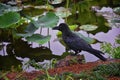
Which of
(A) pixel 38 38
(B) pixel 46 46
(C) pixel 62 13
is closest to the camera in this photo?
(A) pixel 38 38

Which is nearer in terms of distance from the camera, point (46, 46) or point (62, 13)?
point (46, 46)

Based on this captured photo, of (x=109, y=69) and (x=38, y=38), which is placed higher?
(x=109, y=69)

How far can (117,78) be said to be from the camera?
3.18 m

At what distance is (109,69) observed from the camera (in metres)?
3.30

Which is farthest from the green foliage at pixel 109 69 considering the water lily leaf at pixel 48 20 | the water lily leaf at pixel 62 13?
the water lily leaf at pixel 62 13

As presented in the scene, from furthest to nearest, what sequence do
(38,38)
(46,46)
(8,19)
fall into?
1. (46,46)
2. (8,19)
3. (38,38)

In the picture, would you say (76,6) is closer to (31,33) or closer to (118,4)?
(118,4)

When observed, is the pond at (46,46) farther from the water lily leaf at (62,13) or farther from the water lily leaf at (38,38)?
the water lily leaf at (38,38)

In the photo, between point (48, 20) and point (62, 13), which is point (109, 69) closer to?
point (48, 20)

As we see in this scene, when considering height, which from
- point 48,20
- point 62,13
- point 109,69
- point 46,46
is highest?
point 109,69

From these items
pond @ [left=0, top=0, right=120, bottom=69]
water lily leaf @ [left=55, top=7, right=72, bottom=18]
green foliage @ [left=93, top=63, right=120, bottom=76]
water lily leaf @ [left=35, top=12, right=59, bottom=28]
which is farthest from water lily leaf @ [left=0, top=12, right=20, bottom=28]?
green foliage @ [left=93, top=63, right=120, bottom=76]

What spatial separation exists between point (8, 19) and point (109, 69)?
3196mm

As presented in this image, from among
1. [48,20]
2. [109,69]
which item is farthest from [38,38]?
[109,69]

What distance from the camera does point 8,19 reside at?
6066 millimetres
